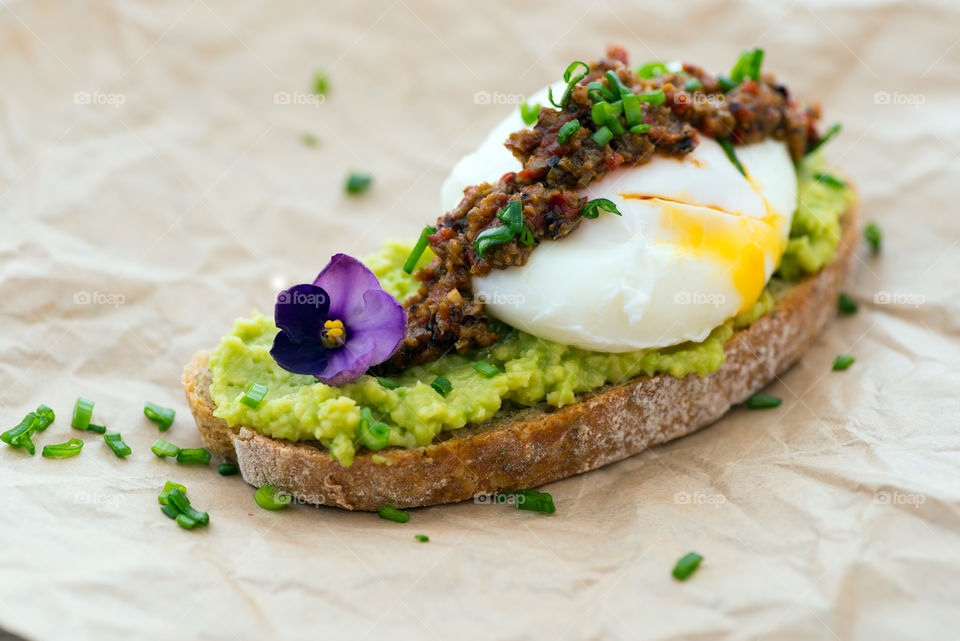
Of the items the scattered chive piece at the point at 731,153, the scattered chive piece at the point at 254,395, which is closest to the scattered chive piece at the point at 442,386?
the scattered chive piece at the point at 254,395

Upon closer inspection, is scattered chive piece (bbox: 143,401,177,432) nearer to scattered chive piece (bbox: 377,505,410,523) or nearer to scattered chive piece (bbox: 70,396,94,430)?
scattered chive piece (bbox: 70,396,94,430)

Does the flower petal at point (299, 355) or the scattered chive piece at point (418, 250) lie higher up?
the scattered chive piece at point (418, 250)

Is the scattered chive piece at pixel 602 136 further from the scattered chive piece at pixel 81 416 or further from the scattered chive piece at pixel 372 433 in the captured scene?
the scattered chive piece at pixel 81 416

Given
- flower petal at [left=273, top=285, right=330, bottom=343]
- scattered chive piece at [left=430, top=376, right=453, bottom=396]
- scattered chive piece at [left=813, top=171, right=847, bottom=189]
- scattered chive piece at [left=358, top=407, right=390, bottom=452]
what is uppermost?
scattered chive piece at [left=813, top=171, right=847, bottom=189]

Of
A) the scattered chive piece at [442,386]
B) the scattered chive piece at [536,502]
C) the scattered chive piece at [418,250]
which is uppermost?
the scattered chive piece at [418,250]

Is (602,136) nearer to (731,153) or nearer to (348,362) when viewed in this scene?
(731,153)

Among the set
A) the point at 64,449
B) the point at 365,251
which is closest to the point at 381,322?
the point at 64,449

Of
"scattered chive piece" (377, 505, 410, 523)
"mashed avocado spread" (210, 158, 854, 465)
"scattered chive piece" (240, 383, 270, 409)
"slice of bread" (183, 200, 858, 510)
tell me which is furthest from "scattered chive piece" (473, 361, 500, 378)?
"scattered chive piece" (240, 383, 270, 409)
